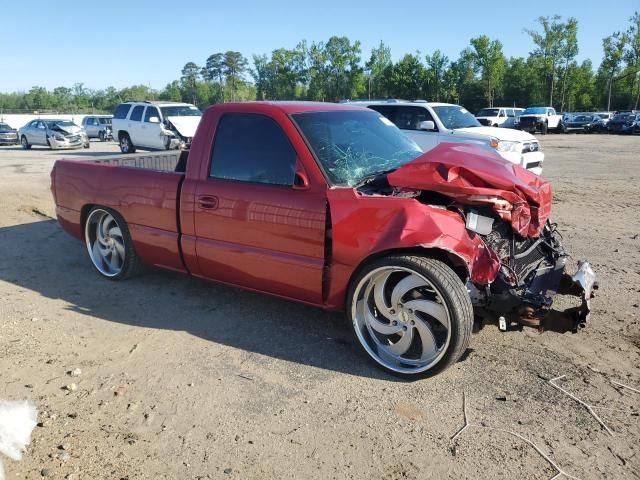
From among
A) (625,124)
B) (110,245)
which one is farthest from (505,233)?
(625,124)

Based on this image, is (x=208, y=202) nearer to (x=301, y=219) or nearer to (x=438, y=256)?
(x=301, y=219)

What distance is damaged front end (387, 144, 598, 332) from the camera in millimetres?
3344

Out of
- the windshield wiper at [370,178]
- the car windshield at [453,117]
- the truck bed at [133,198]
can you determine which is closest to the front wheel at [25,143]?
the car windshield at [453,117]

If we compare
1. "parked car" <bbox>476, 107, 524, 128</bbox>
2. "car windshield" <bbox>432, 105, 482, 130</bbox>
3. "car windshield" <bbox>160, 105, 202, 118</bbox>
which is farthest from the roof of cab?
"parked car" <bbox>476, 107, 524, 128</bbox>

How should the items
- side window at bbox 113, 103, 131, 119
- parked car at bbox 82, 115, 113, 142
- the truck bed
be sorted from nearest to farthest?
the truck bed
side window at bbox 113, 103, 131, 119
parked car at bbox 82, 115, 113, 142

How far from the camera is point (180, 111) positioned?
19.1 meters

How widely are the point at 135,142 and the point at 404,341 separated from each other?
59.6ft

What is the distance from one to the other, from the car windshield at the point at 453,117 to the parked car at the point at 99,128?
26.3 meters

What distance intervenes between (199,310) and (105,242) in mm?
1551

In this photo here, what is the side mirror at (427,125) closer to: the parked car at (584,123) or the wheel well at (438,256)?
the wheel well at (438,256)

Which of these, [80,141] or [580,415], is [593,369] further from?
[80,141]

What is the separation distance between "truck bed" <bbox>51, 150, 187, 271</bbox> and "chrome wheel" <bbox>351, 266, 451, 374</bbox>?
187 centimetres

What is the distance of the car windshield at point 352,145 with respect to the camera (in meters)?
3.88

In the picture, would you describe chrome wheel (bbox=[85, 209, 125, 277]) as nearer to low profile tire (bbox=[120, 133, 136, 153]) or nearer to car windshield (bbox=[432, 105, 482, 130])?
car windshield (bbox=[432, 105, 482, 130])
